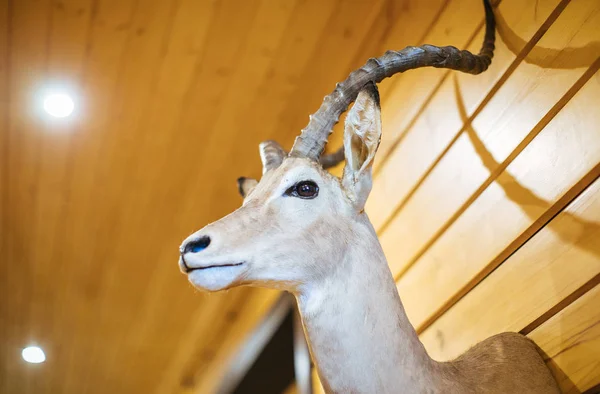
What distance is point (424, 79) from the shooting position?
192 centimetres

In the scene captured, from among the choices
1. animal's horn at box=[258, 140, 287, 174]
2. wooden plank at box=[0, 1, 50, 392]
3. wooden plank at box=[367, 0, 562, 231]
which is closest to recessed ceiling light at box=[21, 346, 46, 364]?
wooden plank at box=[0, 1, 50, 392]

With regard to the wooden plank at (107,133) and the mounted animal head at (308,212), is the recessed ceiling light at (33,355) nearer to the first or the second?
the wooden plank at (107,133)

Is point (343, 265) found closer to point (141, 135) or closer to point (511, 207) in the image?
point (511, 207)

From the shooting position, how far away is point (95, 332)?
3246 mm

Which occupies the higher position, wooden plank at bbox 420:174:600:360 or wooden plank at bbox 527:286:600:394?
wooden plank at bbox 420:174:600:360

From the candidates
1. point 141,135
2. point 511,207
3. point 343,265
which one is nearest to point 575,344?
point 511,207

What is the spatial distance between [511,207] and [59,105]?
163cm

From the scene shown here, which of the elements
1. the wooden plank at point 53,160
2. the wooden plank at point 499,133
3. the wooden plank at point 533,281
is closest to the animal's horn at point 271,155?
the wooden plank at point 499,133

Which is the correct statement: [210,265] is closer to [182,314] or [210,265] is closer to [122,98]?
[122,98]

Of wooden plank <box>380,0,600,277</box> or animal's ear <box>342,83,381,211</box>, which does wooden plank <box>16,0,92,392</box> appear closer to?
animal's ear <box>342,83,381,211</box>

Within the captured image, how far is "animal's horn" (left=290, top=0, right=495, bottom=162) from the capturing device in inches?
50.9

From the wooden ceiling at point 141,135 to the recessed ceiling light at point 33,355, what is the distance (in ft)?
0.33

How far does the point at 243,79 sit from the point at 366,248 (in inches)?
46.0

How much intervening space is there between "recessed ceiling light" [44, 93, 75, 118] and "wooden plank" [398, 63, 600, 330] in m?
1.37
